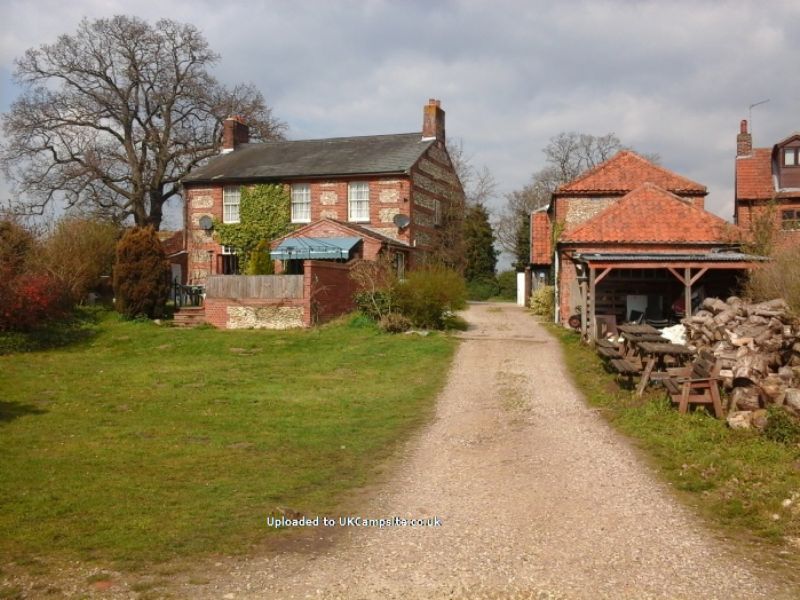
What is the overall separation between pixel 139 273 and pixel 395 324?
32.7 ft

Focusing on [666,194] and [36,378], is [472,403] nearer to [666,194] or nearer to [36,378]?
[36,378]

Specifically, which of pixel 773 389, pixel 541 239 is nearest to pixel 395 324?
pixel 773 389

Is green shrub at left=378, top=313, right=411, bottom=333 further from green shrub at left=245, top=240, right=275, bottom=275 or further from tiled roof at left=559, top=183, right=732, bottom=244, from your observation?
green shrub at left=245, top=240, right=275, bottom=275

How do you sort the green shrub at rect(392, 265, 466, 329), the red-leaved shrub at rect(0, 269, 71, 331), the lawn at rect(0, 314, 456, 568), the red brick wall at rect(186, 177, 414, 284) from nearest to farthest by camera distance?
the lawn at rect(0, 314, 456, 568) < the red-leaved shrub at rect(0, 269, 71, 331) < the green shrub at rect(392, 265, 466, 329) < the red brick wall at rect(186, 177, 414, 284)

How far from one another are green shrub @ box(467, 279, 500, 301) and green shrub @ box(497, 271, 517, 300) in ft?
1.09

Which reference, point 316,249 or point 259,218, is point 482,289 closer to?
point 259,218

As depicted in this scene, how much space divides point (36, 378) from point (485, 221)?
34.2 meters

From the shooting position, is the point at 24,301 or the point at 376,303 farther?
the point at 376,303

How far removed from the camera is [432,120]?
3625 cm

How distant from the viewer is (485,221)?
46688mm

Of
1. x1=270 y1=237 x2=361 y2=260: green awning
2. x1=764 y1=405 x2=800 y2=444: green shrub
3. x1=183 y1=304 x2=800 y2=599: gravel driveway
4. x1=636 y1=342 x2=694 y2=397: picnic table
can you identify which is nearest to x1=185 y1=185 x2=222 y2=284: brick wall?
x1=270 y1=237 x2=361 y2=260: green awning

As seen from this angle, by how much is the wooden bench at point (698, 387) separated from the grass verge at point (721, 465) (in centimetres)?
→ 19

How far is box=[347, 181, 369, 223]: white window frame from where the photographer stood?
3419 centimetres

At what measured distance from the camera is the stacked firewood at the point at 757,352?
10.7 meters
